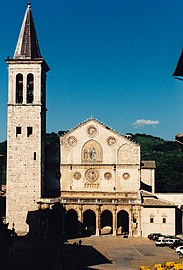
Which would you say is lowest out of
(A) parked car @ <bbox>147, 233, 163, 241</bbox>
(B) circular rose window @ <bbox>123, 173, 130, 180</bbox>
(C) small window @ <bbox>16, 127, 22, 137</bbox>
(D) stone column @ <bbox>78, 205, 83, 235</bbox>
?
(A) parked car @ <bbox>147, 233, 163, 241</bbox>

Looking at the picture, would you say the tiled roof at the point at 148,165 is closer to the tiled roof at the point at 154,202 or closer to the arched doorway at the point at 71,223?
the tiled roof at the point at 154,202

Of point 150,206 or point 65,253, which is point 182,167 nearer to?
point 150,206

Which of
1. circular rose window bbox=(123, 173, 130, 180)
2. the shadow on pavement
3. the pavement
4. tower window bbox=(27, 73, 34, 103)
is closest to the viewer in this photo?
the shadow on pavement

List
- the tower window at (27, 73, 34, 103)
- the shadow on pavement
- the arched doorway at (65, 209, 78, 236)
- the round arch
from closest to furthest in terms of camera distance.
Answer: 1. the shadow on pavement
2. the arched doorway at (65, 209, 78, 236)
3. the tower window at (27, 73, 34, 103)
4. the round arch

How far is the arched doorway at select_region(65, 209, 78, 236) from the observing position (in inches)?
2319

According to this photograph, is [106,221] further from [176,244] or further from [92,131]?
[176,244]

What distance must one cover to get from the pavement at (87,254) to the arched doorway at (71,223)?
4.12 meters

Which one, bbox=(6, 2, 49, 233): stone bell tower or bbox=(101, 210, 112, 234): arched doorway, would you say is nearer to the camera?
bbox=(6, 2, 49, 233): stone bell tower

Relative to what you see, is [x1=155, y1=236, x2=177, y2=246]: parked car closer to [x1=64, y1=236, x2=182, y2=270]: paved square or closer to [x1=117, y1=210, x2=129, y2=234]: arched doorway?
[x1=64, y1=236, x2=182, y2=270]: paved square

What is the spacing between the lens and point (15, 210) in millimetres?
57531

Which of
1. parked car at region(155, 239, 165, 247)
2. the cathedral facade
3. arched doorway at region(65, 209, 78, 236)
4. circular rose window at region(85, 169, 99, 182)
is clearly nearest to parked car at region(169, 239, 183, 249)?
parked car at region(155, 239, 165, 247)

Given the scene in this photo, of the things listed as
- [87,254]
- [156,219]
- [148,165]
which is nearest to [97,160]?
[148,165]

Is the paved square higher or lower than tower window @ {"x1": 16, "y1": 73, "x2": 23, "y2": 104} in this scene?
lower

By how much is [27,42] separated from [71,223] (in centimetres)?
2243
